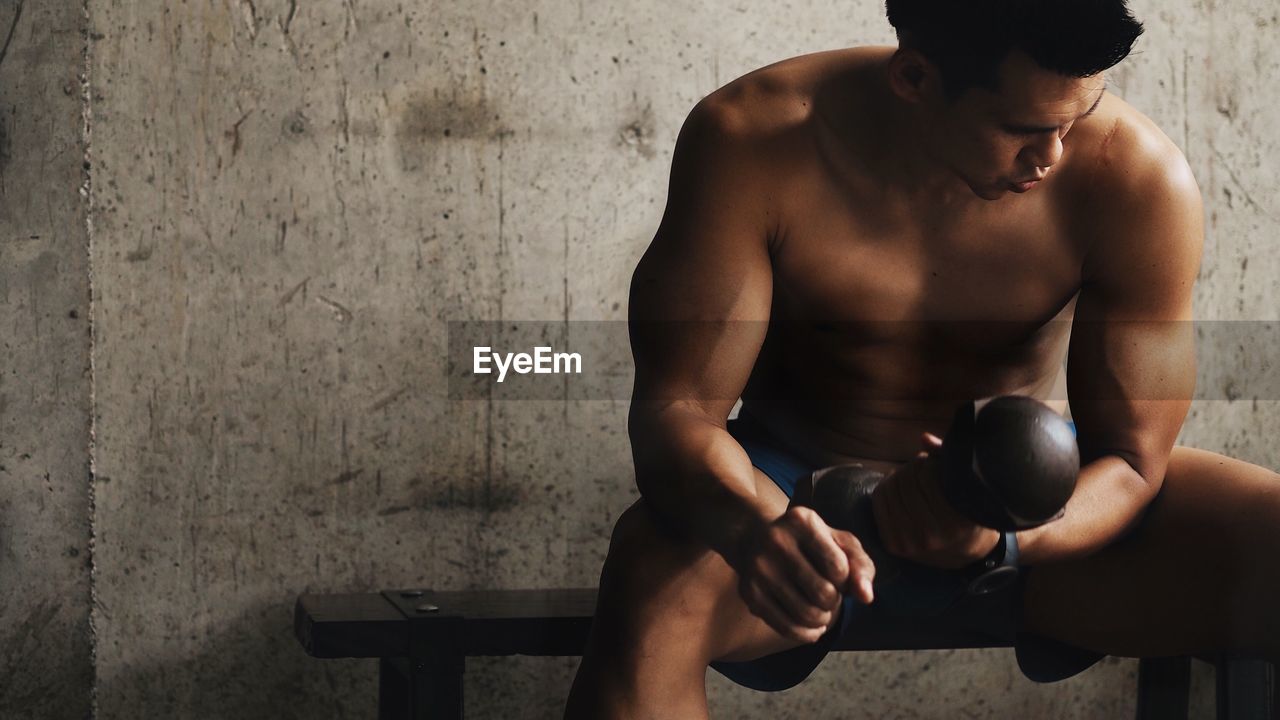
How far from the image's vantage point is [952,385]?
134 cm

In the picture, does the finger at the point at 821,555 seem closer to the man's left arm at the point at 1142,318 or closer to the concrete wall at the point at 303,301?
the man's left arm at the point at 1142,318

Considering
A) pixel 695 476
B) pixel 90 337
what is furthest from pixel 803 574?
pixel 90 337

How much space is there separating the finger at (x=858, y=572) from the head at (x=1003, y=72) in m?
0.49

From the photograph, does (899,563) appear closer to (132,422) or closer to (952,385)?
(952,385)

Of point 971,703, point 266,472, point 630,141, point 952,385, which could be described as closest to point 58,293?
point 266,472

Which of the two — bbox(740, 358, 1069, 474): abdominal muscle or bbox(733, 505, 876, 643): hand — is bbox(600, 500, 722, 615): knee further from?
bbox(740, 358, 1069, 474): abdominal muscle

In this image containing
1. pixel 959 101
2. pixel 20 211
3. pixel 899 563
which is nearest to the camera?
pixel 899 563

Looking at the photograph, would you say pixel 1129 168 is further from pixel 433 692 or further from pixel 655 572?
pixel 433 692

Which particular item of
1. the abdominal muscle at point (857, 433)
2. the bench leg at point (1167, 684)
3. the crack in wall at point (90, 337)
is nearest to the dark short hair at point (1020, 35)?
the abdominal muscle at point (857, 433)

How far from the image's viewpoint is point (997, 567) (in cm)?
106

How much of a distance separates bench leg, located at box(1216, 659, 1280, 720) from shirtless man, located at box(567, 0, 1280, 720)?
22 centimetres

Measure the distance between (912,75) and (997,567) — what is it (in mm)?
498

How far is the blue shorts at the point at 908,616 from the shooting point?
112 cm

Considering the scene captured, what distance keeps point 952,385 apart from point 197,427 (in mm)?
1005
